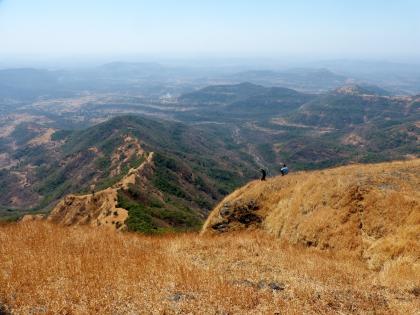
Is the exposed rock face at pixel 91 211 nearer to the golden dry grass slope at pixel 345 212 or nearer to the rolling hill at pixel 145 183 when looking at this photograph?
the rolling hill at pixel 145 183

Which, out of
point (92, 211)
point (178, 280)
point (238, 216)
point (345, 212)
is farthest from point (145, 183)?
point (178, 280)

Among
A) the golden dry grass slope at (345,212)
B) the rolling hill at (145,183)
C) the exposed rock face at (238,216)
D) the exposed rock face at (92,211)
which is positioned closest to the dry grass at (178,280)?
the golden dry grass slope at (345,212)

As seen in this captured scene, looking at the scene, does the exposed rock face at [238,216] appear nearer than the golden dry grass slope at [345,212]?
No

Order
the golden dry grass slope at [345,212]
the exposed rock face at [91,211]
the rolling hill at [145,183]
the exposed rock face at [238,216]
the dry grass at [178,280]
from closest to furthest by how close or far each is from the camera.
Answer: the dry grass at [178,280] < the golden dry grass slope at [345,212] < the exposed rock face at [238,216] < the exposed rock face at [91,211] < the rolling hill at [145,183]

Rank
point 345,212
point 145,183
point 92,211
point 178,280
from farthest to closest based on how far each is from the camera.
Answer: point 145,183 < point 92,211 < point 345,212 < point 178,280

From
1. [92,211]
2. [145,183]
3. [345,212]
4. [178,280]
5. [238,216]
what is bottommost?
[145,183]

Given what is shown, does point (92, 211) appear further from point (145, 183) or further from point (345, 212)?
point (345, 212)

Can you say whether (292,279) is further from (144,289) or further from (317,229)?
(317,229)

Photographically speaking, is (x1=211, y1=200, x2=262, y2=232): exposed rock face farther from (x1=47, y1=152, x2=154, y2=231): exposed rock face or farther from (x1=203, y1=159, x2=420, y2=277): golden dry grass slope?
(x1=47, y1=152, x2=154, y2=231): exposed rock face
